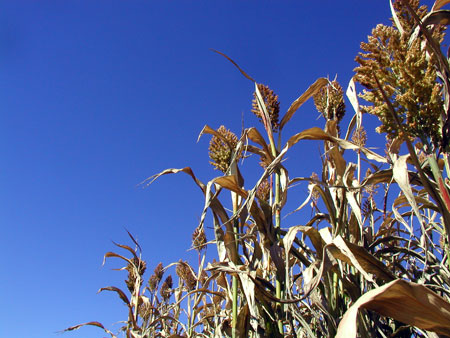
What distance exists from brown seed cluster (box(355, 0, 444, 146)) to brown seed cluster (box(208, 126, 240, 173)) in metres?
0.92

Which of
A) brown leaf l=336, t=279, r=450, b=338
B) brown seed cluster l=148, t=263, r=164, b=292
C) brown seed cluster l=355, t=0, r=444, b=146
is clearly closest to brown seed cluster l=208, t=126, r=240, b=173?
brown seed cluster l=355, t=0, r=444, b=146

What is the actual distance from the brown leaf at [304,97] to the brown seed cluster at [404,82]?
68 cm

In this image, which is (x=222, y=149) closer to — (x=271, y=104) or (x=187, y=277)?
(x=271, y=104)

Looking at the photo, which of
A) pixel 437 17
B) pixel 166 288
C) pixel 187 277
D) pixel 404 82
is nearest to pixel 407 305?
pixel 404 82

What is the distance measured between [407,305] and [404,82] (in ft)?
1.83

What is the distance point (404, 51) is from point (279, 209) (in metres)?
0.86

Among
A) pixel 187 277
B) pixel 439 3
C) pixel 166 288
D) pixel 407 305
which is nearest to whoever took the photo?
pixel 407 305

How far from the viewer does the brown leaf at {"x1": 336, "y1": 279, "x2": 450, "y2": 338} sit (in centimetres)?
82

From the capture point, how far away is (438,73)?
3.92 feet

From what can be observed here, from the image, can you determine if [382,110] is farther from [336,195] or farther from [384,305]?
[336,195]

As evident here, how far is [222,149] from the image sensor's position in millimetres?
1995

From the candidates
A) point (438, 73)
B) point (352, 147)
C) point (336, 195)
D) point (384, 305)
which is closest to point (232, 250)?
point (336, 195)

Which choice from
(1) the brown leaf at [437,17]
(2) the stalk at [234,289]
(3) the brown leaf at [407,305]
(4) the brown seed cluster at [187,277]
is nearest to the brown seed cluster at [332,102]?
(2) the stalk at [234,289]

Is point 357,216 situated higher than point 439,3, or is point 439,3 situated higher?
point 439,3
